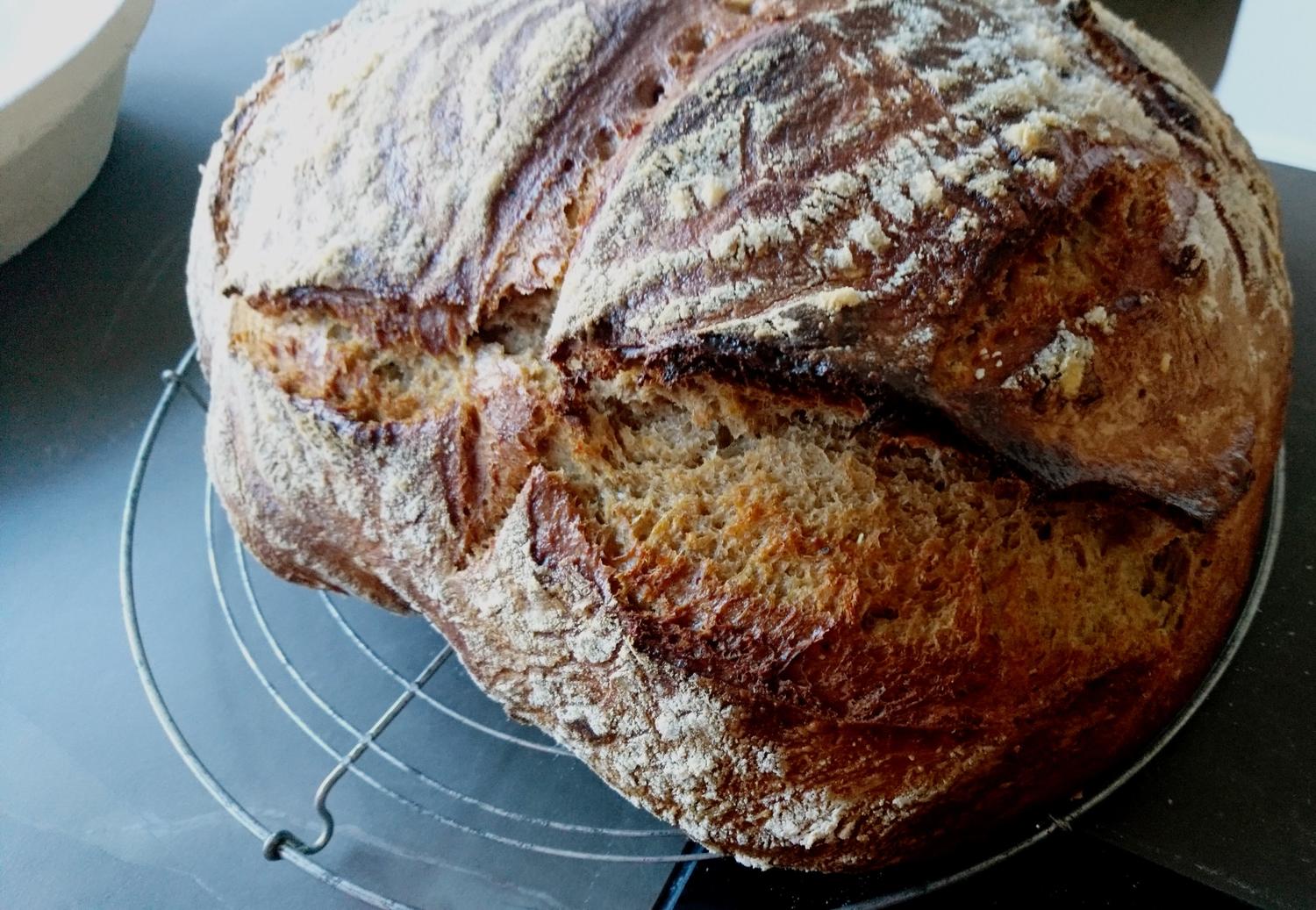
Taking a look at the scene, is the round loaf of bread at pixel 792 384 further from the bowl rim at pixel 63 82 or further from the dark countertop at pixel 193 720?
the bowl rim at pixel 63 82

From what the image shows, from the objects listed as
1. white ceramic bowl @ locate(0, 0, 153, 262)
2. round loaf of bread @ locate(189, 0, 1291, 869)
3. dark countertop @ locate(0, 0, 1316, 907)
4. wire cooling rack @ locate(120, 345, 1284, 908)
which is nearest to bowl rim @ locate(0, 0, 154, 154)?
white ceramic bowl @ locate(0, 0, 153, 262)

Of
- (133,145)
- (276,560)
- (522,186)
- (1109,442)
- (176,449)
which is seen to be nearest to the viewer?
(1109,442)

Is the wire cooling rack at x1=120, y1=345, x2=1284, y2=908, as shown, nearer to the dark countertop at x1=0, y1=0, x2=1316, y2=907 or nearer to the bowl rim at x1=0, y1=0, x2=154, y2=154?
the dark countertop at x1=0, y1=0, x2=1316, y2=907

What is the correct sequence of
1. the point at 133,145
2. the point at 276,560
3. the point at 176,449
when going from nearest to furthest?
the point at 276,560
the point at 176,449
the point at 133,145

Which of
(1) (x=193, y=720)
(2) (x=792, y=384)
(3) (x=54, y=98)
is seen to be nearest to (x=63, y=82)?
Answer: (3) (x=54, y=98)

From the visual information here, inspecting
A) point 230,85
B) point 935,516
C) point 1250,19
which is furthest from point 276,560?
point 1250,19

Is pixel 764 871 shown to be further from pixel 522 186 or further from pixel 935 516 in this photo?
pixel 522 186

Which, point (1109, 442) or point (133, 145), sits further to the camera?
point (133, 145)
